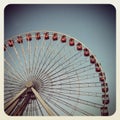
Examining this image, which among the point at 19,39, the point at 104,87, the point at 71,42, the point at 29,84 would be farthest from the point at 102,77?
the point at 19,39

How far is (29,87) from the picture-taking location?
2195 millimetres

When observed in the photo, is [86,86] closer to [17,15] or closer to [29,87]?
[29,87]

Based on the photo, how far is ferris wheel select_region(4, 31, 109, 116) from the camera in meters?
2.10

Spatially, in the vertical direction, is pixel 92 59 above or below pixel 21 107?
above

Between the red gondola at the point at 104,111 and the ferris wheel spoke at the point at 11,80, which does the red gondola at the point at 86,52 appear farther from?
the ferris wheel spoke at the point at 11,80

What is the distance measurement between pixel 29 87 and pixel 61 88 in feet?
0.69

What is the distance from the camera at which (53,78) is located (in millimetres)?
2234

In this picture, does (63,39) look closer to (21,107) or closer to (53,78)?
(53,78)

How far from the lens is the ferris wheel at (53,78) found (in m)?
2.10

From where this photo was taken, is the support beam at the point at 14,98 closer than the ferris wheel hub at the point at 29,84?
Yes

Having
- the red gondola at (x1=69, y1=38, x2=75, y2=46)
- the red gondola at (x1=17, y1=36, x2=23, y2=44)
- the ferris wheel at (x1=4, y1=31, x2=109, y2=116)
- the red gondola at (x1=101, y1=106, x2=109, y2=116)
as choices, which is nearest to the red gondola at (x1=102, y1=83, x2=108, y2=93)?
the ferris wheel at (x1=4, y1=31, x2=109, y2=116)

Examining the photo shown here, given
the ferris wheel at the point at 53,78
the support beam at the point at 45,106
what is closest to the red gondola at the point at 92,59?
the ferris wheel at the point at 53,78

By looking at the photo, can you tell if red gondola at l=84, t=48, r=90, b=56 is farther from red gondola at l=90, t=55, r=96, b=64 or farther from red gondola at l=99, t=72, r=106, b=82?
red gondola at l=99, t=72, r=106, b=82

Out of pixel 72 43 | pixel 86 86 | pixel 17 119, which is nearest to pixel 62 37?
pixel 72 43
